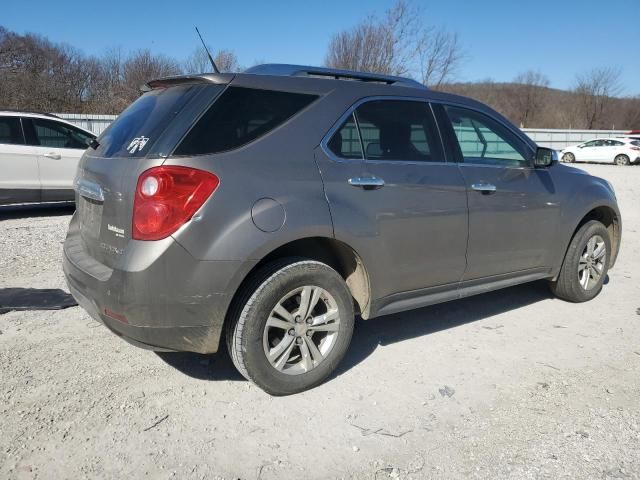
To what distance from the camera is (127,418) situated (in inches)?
116

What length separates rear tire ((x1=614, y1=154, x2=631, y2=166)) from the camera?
29.5m

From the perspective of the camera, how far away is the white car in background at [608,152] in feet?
96.2

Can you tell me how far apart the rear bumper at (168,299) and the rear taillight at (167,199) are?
0.38 ft

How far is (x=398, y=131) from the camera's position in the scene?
3.64 metres

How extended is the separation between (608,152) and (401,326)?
30606mm

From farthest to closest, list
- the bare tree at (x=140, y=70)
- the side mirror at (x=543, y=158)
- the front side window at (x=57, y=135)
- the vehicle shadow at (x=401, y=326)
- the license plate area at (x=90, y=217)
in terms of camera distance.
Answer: the bare tree at (x=140, y=70) → the front side window at (x=57, y=135) → the side mirror at (x=543, y=158) → the vehicle shadow at (x=401, y=326) → the license plate area at (x=90, y=217)

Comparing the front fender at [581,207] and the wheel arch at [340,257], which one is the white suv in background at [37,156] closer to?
the wheel arch at [340,257]

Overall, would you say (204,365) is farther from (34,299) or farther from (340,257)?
(34,299)

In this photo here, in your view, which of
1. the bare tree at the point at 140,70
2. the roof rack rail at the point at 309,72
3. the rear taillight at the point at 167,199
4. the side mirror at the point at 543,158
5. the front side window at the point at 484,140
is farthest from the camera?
the bare tree at the point at 140,70

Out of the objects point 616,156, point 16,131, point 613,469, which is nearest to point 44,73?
point 16,131

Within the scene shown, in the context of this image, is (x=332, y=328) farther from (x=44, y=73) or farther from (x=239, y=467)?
(x=44, y=73)

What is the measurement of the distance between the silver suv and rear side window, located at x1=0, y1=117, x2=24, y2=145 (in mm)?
6194

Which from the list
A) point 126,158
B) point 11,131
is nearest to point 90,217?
point 126,158

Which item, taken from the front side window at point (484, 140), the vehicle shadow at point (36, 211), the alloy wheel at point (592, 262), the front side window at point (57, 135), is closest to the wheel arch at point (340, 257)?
the front side window at point (484, 140)
